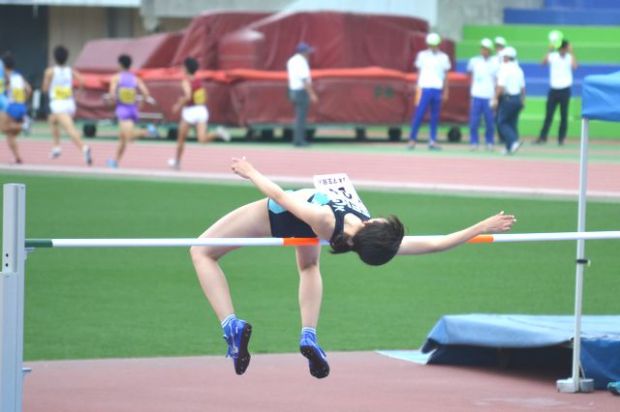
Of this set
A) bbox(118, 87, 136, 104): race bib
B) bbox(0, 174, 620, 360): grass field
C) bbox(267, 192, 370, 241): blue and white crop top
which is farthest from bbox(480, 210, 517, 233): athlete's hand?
bbox(118, 87, 136, 104): race bib

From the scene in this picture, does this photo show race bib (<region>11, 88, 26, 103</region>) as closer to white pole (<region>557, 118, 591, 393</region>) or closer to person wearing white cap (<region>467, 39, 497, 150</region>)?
person wearing white cap (<region>467, 39, 497, 150</region>)

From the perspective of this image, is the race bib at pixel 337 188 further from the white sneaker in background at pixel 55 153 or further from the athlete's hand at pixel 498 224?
the white sneaker in background at pixel 55 153

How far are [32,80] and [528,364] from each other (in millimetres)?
35772

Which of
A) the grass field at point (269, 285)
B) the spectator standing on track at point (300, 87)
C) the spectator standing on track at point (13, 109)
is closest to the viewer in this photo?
the grass field at point (269, 285)

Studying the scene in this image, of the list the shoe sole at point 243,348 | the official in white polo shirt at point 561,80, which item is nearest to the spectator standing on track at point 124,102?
the official in white polo shirt at point 561,80

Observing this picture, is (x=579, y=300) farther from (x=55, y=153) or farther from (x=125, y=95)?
(x=55, y=153)

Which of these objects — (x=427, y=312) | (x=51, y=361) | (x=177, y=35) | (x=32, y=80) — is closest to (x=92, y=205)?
(x=427, y=312)

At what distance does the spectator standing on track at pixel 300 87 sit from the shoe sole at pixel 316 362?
22107mm

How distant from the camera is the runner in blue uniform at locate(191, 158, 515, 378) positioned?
8.08 m

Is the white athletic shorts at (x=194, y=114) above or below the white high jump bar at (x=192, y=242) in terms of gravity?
above

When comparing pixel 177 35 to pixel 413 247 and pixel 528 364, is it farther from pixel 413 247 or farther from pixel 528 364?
pixel 413 247

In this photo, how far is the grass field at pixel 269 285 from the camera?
40.6 ft

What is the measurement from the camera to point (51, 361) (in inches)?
437

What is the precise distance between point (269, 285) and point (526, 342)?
16.0ft
